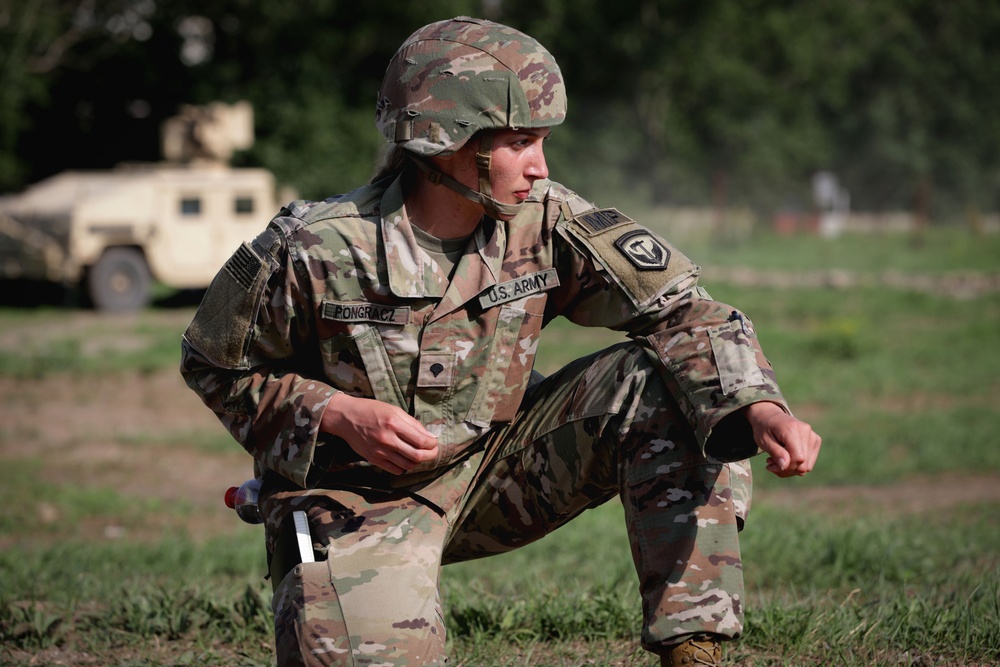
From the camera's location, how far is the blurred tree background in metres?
19.5

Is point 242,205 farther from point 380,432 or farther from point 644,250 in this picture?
point 380,432

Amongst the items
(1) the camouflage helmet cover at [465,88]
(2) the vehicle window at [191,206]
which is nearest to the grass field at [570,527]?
(1) the camouflage helmet cover at [465,88]

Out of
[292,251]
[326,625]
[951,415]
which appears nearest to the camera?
[326,625]

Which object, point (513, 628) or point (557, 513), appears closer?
point (557, 513)

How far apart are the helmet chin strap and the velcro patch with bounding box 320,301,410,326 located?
0.26m

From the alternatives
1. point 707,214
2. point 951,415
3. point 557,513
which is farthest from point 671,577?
point 707,214

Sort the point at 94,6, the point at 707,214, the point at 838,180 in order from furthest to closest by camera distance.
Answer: the point at 838,180 → the point at 707,214 → the point at 94,6

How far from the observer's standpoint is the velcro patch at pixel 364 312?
245 cm

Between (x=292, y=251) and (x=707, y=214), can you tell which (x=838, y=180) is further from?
(x=292, y=251)

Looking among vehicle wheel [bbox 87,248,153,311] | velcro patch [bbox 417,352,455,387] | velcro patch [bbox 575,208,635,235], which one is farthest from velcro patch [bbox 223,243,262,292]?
vehicle wheel [bbox 87,248,153,311]

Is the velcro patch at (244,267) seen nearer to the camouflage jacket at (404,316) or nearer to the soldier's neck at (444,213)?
the camouflage jacket at (404,316)

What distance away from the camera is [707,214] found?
1251 inches

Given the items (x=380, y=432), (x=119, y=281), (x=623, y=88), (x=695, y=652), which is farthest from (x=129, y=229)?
(x=623, y=88)

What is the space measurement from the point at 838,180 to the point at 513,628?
119ft
